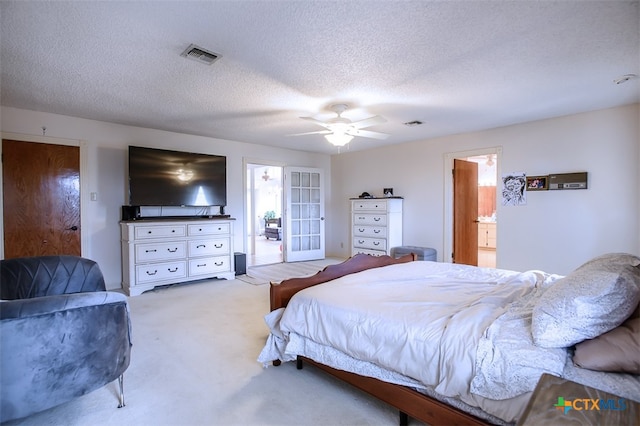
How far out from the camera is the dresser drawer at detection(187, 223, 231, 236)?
15.7ft

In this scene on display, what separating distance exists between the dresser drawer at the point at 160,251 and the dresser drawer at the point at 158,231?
0.12 meters

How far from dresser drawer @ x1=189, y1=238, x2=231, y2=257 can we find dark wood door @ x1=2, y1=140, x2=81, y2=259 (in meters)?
1.46

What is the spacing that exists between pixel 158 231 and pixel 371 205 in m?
3.62

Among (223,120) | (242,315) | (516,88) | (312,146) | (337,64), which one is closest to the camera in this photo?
(337,64)

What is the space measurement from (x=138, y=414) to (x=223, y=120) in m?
3.55

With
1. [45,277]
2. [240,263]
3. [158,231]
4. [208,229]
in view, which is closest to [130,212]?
[158,231]

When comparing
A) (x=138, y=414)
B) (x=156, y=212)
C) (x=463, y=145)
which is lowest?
(x=138, y=414)

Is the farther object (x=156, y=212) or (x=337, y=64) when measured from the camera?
(x=156, y=212)

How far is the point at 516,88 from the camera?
10.4 ft

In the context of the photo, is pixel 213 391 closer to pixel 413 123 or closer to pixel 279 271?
pixel 279 271

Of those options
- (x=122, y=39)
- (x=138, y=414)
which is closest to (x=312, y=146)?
(x=122, y=39)

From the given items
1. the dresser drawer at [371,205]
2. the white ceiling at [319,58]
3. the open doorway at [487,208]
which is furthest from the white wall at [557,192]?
the open doorway at [487,208]

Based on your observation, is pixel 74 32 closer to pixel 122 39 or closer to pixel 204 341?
pixel 122 39

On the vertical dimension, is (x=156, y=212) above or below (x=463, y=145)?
below
